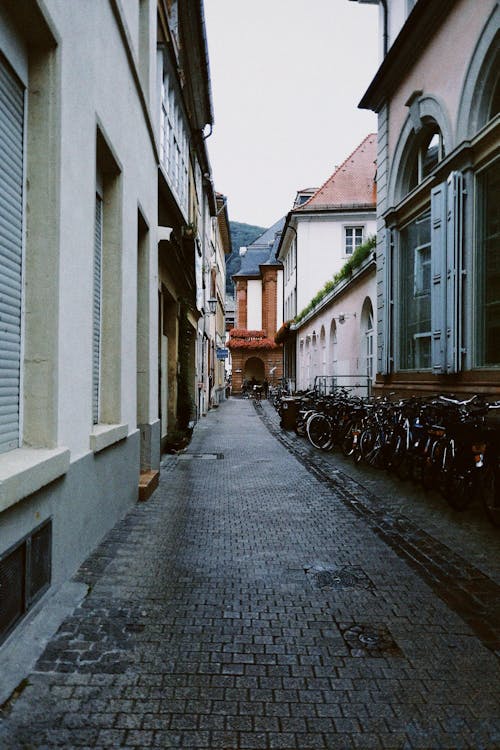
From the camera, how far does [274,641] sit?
12.4 feet

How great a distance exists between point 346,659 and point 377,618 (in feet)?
2.21

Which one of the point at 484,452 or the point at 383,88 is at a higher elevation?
the point at 383,88

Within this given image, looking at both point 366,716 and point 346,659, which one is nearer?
point 366,716

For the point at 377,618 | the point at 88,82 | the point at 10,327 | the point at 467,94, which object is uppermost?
the point at 467,94

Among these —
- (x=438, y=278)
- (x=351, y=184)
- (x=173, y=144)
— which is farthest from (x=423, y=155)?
(x=351, y=184)

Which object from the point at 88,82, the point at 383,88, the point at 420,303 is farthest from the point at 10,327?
the point at 383,88

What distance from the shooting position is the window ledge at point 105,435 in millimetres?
5412

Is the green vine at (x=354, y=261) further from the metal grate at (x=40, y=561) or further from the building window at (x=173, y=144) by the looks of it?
the metal grate at (x=40, y=561)

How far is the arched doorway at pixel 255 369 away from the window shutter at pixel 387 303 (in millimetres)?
47426

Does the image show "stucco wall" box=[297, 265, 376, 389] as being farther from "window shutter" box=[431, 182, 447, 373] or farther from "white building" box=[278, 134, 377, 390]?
"window shutter" box=[431, 182, 447, 373]

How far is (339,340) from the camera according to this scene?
21734 mm

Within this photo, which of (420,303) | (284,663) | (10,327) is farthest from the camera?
(420,303)

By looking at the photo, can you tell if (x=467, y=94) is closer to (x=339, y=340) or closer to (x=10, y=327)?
(x=10, y=327)

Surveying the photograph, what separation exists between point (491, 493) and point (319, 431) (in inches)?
308
